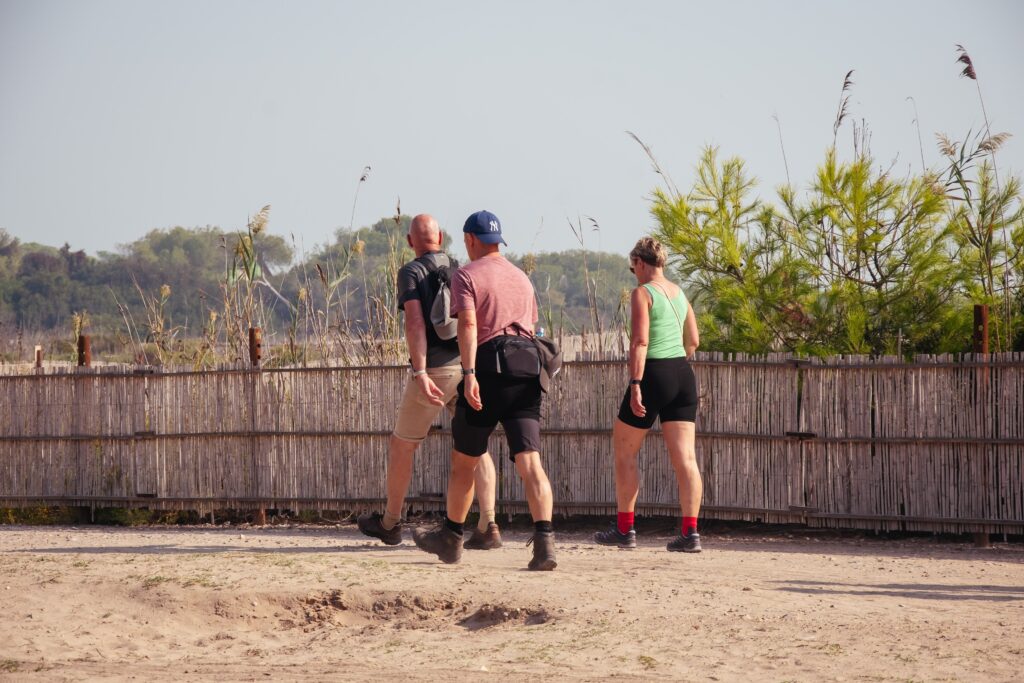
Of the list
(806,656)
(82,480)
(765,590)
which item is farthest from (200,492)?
(806,656)

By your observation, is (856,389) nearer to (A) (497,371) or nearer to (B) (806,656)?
(A) (497,371)

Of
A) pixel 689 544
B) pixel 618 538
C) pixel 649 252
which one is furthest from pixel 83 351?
pixel 689 544

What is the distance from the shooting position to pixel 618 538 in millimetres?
8570

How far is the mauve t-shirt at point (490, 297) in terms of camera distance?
743 cm

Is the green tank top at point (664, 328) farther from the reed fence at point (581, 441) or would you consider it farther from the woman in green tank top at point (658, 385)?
the reed fence at point (581, 441)

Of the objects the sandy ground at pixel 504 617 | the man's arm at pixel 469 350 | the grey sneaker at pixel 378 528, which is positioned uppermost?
the man's arm at pixel 469 350

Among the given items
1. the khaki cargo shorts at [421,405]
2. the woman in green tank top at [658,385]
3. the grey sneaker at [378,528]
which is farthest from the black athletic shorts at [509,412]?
the grey sneaker at [378,528]

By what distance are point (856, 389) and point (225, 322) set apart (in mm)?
6569

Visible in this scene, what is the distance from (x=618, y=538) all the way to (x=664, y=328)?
143 centimetres

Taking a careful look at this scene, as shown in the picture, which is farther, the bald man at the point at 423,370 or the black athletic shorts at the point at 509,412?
the bald man at the point at 423,370

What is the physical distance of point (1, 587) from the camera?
7.35 m

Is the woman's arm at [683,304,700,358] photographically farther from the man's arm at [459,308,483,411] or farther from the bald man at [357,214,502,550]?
the man's arm at [459,308,483,411]

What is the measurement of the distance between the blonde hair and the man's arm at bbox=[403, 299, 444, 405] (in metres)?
1.44

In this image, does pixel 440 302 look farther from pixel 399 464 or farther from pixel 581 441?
pixel 581 441
